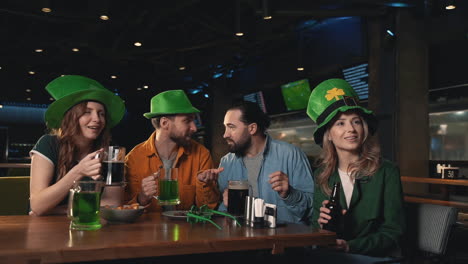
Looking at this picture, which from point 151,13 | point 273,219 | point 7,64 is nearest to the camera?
point 273,219

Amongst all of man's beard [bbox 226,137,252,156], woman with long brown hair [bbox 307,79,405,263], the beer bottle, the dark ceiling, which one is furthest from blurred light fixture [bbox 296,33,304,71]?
the beer bottle

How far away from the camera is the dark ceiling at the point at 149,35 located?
17.6ft

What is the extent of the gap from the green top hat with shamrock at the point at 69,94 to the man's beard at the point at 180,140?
2.58 ft

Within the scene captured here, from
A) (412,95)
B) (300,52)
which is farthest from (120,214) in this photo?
(300,52)

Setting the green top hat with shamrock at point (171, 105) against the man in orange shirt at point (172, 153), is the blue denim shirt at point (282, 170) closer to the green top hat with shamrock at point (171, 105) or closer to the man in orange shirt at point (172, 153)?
the man in orange shirt at point (172, 153)

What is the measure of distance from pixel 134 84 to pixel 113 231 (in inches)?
384

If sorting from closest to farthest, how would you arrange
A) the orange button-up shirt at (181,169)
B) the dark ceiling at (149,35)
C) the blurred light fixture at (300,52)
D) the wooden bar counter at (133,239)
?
1. the wooden bar counter at (133,239)
2. the orange button-up shirt at (181,169)
3. the dark ceiling at (149,35)
4. the blurred light fixture at (300,52)

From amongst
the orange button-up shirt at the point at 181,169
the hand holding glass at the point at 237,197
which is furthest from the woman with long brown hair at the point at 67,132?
the hand holding glass at the point at 237,197

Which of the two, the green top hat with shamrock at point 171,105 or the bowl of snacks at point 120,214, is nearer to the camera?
the bowl of snacks at point 120,214

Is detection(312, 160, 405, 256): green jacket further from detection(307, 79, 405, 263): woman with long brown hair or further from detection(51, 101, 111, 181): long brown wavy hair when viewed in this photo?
detection(51, 101, 111, 181): long brown wavy hair

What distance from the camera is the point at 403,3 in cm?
476

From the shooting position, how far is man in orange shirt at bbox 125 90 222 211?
3172mm

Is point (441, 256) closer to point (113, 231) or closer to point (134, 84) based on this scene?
point (113, 231)

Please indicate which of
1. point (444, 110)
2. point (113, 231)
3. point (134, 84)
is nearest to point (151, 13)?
point (444, 110)
